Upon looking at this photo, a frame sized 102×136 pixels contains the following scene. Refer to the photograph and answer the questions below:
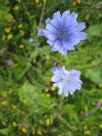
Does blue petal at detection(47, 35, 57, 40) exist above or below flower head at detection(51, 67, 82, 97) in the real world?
above

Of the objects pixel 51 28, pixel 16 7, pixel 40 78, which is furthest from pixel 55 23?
pixel 16 7

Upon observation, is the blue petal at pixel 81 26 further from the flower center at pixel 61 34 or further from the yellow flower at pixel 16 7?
the yellow flower at pixel 16 7

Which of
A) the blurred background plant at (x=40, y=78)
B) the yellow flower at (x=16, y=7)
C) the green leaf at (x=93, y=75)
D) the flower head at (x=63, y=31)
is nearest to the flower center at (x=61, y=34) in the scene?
the flower head at (x=63, y=31)

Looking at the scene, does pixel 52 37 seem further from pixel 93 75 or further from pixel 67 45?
pixel 93 75

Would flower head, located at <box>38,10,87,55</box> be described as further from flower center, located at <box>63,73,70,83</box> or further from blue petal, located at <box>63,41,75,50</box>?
flower center, located at <box>63,73,70,83</box>

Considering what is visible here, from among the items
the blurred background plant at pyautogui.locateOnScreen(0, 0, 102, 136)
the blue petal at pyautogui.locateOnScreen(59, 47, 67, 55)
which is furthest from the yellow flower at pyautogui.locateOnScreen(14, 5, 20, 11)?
the blue petal at pyautogui.locateOnScreen(59, 47, 67, 55)
